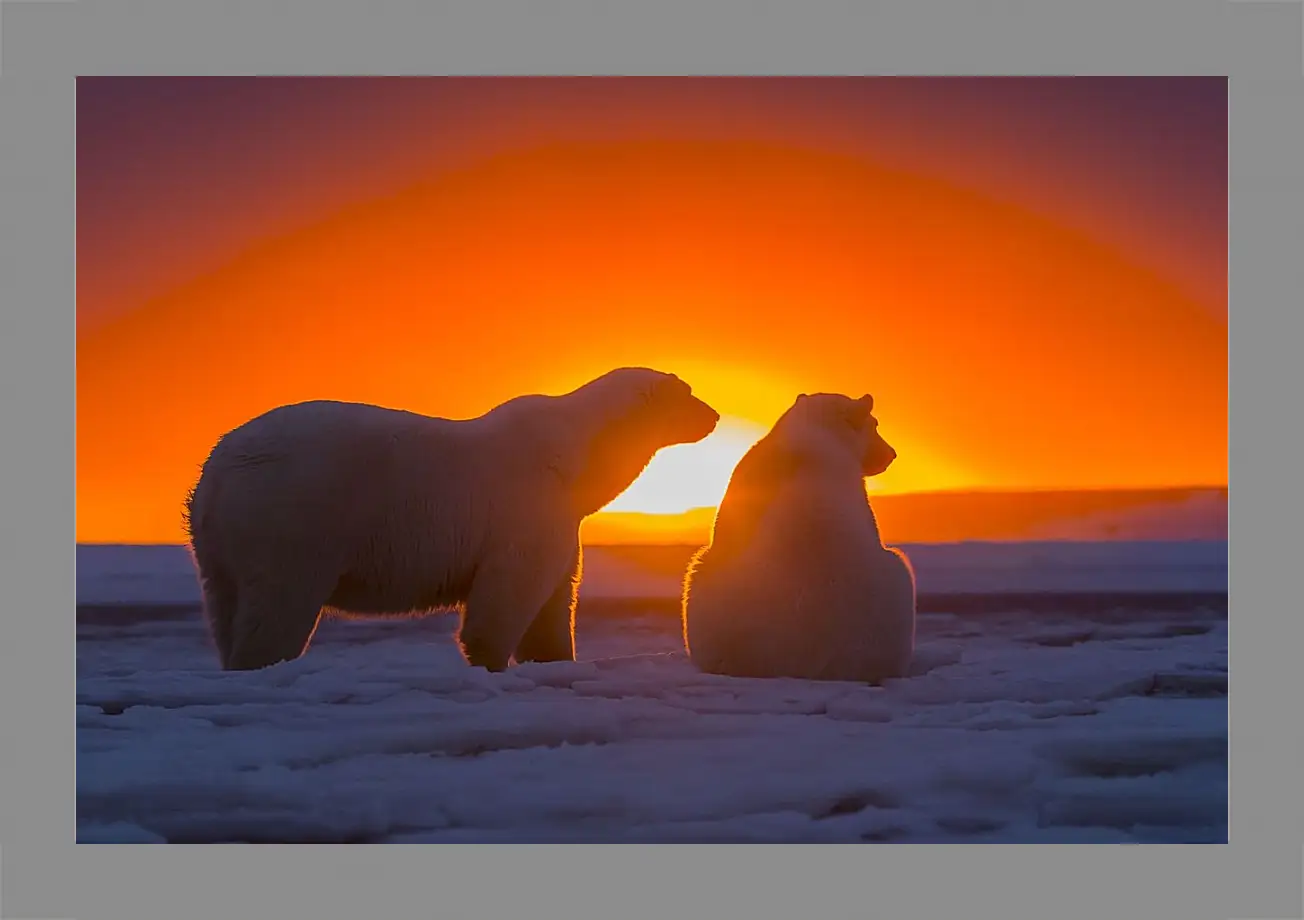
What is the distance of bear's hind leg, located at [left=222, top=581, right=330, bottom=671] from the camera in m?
8.77

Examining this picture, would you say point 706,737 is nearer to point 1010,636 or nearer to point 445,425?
point 445,425

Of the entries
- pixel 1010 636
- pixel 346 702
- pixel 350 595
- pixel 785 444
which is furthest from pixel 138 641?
pixel 1010 636

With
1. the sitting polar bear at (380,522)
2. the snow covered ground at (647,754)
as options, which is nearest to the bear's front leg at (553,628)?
the sitting polar bear at (380,522)

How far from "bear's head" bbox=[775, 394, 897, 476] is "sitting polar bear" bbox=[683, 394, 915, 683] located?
13 millimetres

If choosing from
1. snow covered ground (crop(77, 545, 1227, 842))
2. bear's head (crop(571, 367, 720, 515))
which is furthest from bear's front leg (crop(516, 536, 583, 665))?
snow covered ground (crop(77, 545, 1227, 842))

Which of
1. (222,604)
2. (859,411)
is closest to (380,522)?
(222,604)

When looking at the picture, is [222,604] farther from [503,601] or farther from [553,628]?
[553,628]

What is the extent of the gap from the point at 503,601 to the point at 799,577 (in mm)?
1827

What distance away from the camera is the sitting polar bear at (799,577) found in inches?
329

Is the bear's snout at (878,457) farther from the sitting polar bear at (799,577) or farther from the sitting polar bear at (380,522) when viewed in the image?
the sitting polar bear at (380,522)

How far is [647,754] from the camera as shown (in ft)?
22.5

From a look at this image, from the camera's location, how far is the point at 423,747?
6.97m

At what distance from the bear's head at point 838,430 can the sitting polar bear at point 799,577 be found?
0.04 feet

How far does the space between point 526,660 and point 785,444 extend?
2.35 m
